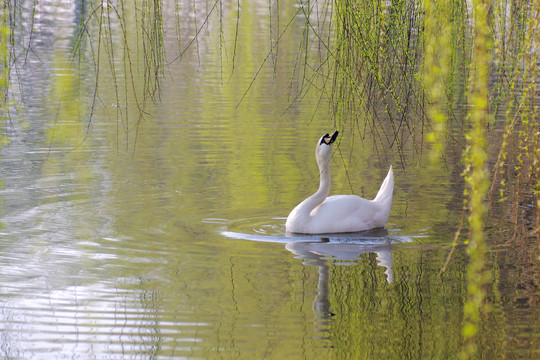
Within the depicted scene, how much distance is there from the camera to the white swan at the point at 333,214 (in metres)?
6.16

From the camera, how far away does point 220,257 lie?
17.9 ft

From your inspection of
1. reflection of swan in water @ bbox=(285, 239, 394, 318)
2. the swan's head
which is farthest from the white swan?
reflection of swan in water @ bbox=(285, 239, 394, 318)

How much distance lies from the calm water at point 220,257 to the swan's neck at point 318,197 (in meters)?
0.23

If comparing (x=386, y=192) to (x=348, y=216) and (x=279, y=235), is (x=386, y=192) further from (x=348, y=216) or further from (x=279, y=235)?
(x=279, y=235)

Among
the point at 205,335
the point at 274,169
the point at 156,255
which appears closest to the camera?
the point at 205,335

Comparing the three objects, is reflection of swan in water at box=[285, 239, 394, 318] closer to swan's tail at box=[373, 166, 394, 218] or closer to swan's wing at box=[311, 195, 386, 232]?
swan's wing at box=[311, 195, 386, 232]

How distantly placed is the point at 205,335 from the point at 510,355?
141cm

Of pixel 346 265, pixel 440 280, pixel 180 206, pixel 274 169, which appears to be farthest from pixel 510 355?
pixel 274 169

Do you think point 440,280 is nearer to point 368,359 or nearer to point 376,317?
point 376,317

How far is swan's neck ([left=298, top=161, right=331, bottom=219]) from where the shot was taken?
20.3 feet

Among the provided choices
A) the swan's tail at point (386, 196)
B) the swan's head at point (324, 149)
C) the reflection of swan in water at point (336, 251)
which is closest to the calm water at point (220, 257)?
the reflection of swan in water at point (336, 251)

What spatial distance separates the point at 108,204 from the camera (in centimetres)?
670

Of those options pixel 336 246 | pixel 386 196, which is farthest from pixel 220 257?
pixel 386 196

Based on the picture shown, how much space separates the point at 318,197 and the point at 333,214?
0.78 feet
